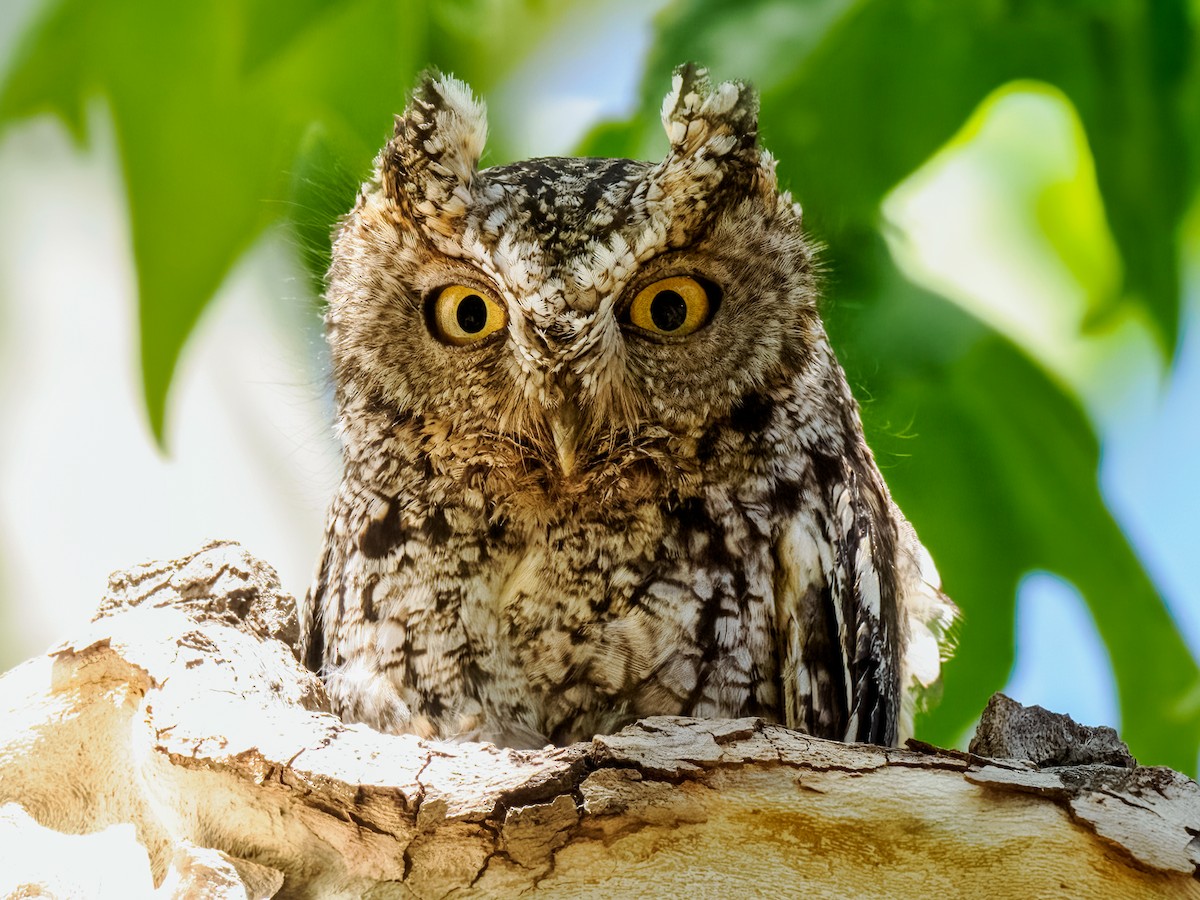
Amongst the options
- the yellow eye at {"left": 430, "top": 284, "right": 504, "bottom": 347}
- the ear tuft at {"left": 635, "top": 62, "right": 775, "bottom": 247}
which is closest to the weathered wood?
the yellow eye at {"left": 430, "top": 284, "right": 504, "bottom": 347}

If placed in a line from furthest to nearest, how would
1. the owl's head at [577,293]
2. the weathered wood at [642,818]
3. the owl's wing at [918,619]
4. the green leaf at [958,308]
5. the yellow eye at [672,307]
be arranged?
the green leaf at [958,308]
the owl's wing at [918,619]
the yellow eye at [672,307]
the owl's head at [577,293]
the weathered wood at [642,818]

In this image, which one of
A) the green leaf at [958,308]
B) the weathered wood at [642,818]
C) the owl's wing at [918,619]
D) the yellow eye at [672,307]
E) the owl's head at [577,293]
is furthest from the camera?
the green leaf at [958,308]

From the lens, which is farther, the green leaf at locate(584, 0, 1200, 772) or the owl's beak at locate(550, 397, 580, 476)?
the green leaf at locate(584, 0, 1200, 772)

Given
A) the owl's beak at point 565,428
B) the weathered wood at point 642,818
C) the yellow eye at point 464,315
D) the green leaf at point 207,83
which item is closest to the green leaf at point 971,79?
the green leaf at point 207,83

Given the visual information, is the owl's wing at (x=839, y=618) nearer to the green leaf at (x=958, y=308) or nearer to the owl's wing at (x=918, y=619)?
the owl's wing at (x=918, y=619)

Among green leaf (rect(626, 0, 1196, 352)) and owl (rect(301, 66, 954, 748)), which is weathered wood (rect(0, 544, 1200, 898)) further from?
green leaf (rect(626, 0, 1196, 352))

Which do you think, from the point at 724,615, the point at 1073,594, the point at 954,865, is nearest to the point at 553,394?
the point at 724,615

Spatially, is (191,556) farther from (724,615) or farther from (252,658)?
(724,615)
